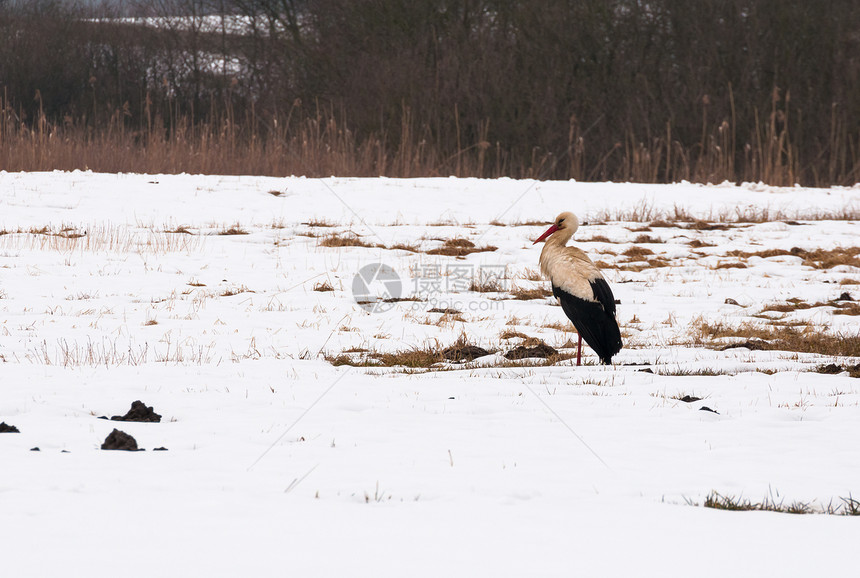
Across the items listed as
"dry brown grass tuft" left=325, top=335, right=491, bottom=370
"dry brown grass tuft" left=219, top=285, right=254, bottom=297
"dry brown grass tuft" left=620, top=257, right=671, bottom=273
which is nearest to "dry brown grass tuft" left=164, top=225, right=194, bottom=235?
"dry brown grass tuft" left=219, top=285, right=254, bottom=297

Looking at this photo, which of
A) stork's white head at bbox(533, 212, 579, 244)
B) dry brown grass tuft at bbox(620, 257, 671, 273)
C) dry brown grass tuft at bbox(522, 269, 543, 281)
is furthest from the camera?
dry brown grass tuft at bbox(620, 257, 671, 273)

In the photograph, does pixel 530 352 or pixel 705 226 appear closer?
pixel 530 352

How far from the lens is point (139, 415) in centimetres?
406

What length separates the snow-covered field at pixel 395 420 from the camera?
2602 millimetres

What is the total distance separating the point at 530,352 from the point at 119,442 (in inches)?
132

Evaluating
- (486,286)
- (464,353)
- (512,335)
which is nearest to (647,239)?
(486,286)

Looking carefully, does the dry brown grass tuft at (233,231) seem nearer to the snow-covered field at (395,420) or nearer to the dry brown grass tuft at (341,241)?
the snow-covered field at (395,420)

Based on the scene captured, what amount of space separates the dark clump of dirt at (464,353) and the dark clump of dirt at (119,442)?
2.97m

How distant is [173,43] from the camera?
93.0 ft

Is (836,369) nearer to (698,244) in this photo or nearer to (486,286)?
(486,286)

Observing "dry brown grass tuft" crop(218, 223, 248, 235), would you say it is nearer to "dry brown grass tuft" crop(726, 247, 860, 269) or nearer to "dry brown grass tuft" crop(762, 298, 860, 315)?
"dry brown grass tuft" crop(726, 247, 860, 269)

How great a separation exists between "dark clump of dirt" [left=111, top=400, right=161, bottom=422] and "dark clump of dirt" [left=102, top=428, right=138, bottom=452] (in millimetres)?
481

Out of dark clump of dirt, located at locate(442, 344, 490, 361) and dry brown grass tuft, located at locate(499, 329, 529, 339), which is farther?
dry brown grass tuft, located at locate(499, 329, 529, 339)

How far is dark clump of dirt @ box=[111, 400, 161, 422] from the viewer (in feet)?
13.3
